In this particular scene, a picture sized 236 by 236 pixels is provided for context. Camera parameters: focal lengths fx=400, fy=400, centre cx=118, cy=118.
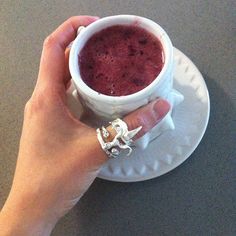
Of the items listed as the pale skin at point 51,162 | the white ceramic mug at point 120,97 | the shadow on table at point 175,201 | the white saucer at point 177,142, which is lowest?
the shadow on table at point 175,201

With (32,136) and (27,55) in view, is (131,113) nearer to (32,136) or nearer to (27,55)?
Answer: (32,136)

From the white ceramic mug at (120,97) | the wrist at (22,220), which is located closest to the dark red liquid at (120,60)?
the white ceramic mug at (120,97)

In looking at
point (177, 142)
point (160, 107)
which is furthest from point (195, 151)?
point (160, 107)

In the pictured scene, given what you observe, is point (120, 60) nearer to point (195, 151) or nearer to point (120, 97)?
point (120, 97)

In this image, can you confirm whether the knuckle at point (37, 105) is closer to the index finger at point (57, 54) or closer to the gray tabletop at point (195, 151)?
the index finger at point (57, 54)

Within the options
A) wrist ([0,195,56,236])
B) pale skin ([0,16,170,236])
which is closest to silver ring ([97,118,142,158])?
pale skin ([0,16,170,236])

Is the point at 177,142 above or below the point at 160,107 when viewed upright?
below
